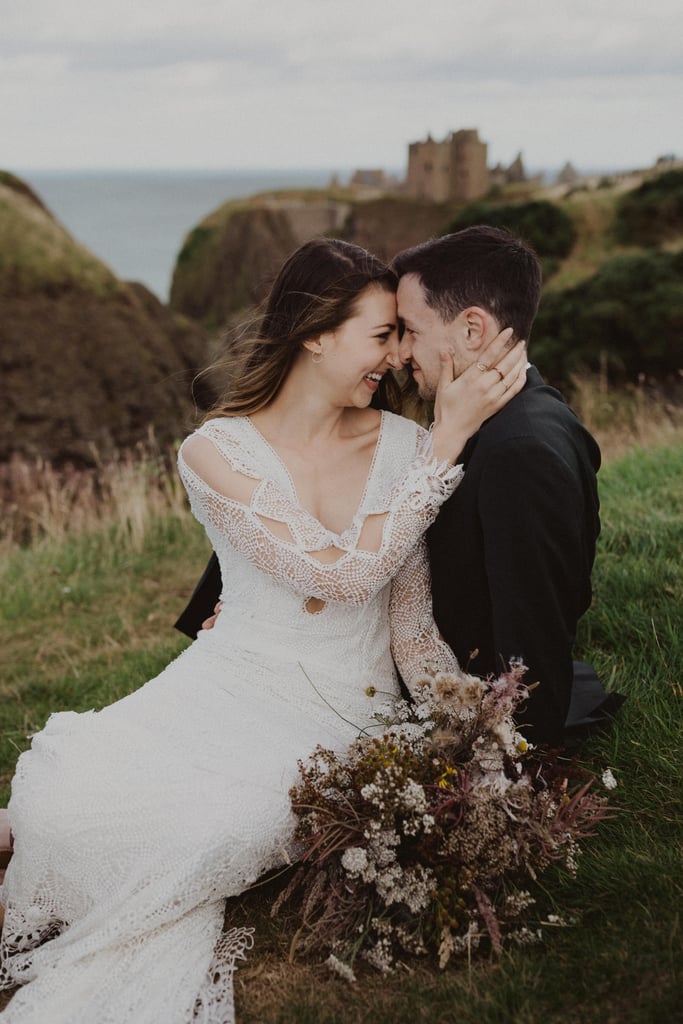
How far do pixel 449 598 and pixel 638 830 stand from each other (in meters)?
1.02

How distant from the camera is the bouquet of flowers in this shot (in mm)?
2936

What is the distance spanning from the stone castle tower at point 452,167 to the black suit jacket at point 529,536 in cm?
5766

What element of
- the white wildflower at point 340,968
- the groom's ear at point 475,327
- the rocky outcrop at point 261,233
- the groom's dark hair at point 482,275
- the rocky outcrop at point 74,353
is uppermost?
the groom's dark hair at point 482,275

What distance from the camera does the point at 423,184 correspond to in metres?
59.6

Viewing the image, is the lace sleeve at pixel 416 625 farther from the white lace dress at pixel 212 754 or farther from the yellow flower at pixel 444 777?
the yellow flower at pixel 444 777

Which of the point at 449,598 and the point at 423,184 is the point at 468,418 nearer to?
the point at 449,598

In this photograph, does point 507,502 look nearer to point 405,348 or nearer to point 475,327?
point 475,327

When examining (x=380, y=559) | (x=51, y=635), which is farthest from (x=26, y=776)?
(x=51, y=635)

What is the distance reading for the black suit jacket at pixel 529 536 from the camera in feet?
10.5

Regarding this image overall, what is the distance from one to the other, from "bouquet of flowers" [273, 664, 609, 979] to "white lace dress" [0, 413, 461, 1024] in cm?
24

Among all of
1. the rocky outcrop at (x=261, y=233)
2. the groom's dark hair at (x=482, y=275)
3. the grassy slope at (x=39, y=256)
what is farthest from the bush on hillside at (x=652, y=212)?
the groom's dark hair at (x=482, y=275)

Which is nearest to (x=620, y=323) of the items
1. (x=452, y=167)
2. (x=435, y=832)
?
(x=435, y=832)

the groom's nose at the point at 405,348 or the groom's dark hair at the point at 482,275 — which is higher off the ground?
the groom's dark hair at the point at 482,275

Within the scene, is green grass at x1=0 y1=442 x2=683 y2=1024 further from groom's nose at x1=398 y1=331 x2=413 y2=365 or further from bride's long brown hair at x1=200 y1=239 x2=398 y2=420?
bride's long brown hair at x1=200 y1=239 x2=398 y2=420
